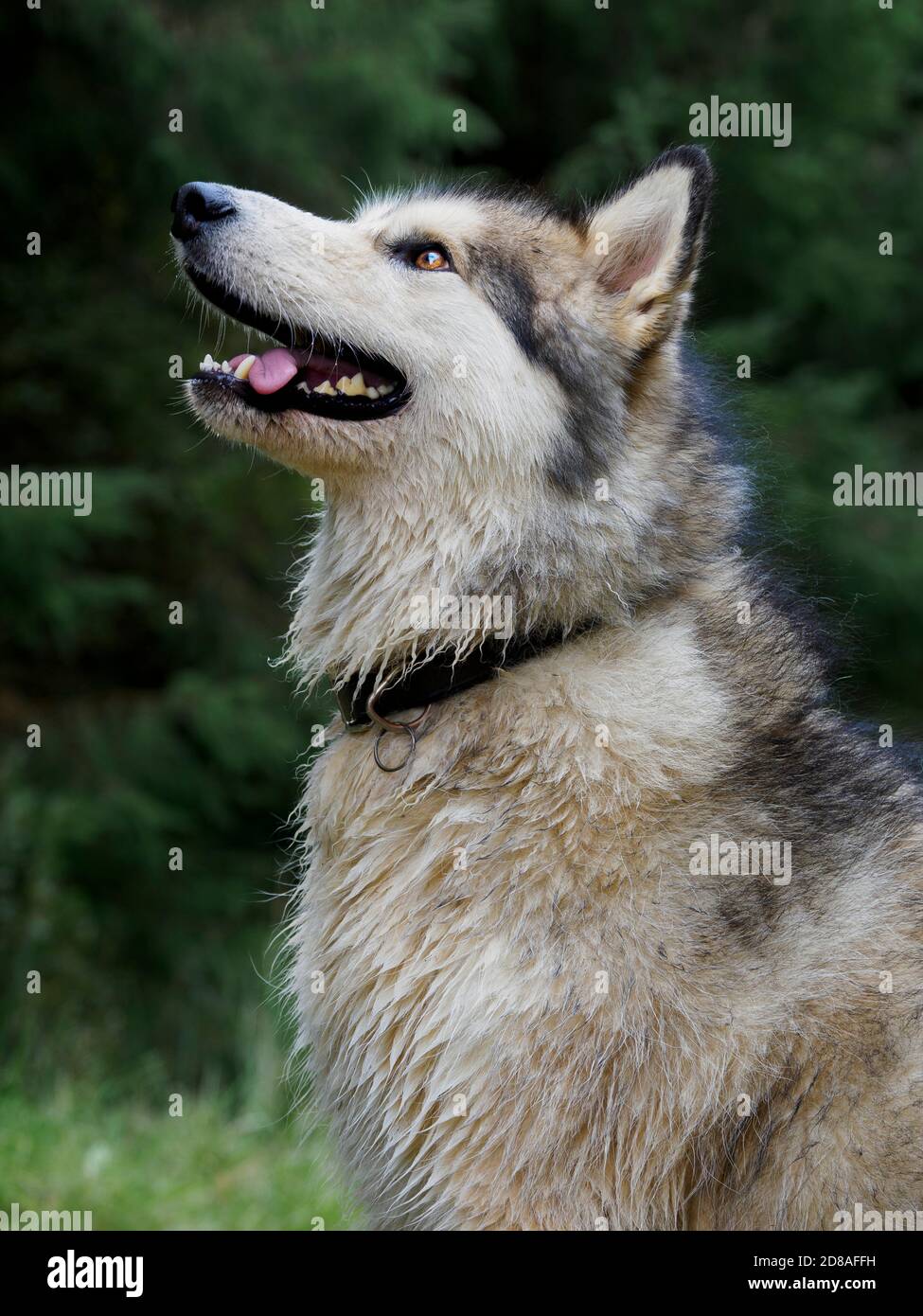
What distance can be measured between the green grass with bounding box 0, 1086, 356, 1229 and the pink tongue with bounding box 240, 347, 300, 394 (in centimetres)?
204

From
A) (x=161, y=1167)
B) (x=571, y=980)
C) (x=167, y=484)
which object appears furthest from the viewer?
(x=167, y=484)

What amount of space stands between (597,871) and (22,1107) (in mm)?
3165

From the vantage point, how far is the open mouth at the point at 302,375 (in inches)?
133

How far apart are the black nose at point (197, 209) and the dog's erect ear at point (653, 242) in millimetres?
956

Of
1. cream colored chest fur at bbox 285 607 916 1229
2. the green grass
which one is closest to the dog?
cream colored chest fur at bbox 285 607 916 1229

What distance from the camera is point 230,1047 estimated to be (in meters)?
7.73

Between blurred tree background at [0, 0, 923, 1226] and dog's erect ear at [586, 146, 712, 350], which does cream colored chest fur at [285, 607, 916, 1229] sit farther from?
blurred tree background at [0, 0, 923, 1226]

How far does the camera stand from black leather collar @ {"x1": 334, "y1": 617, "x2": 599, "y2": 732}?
3279 millimetres

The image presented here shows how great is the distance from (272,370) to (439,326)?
17.3 inches

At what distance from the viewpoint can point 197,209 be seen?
3471 millimetres

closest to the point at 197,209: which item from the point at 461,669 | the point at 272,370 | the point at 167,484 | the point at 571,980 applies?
the point at 272,370

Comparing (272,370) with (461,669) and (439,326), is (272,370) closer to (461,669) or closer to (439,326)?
(439,326)
